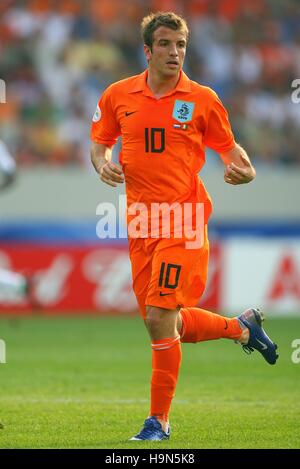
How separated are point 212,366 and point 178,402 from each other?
8.75 feet

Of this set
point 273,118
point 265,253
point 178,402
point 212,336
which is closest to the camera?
point 212,336

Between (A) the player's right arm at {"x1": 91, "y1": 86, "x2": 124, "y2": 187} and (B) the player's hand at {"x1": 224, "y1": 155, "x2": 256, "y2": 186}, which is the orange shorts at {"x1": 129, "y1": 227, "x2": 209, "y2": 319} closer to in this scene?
(B) the player's hand at {"x1": 224, "y1": 155, "x2": 256, "y2": 186}

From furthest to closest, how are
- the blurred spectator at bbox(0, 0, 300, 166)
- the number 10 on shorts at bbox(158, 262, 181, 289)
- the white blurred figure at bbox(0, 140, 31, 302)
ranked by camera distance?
the blurred spectator at bbox(0, 0, 300, 166) < the white blurred figure at bbox(0, 140, 31, 302) < the number 10 on shorts at bbox(158, 262, 181, 289)

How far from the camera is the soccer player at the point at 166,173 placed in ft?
21.4

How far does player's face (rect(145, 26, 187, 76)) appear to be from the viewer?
21.7 ft

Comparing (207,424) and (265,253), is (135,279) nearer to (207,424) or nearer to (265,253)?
(207,424)

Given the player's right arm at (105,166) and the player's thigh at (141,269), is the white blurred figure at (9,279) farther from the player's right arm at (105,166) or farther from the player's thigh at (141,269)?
the player's thigh at (141,269)

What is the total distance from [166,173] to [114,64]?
13636 millimetres

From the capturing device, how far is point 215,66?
2048cm

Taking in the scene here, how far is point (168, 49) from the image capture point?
6617 mm

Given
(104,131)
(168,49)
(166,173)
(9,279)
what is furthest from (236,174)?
(9,279)

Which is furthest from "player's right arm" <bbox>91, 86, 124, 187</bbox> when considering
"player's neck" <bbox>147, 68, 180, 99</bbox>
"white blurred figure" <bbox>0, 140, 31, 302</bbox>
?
"white blurred figure" <bbox>0, 140, 31, 302</bbox>

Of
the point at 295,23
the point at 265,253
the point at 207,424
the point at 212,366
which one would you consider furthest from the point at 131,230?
the point at 295,23

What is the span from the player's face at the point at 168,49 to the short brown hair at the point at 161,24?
3cm
